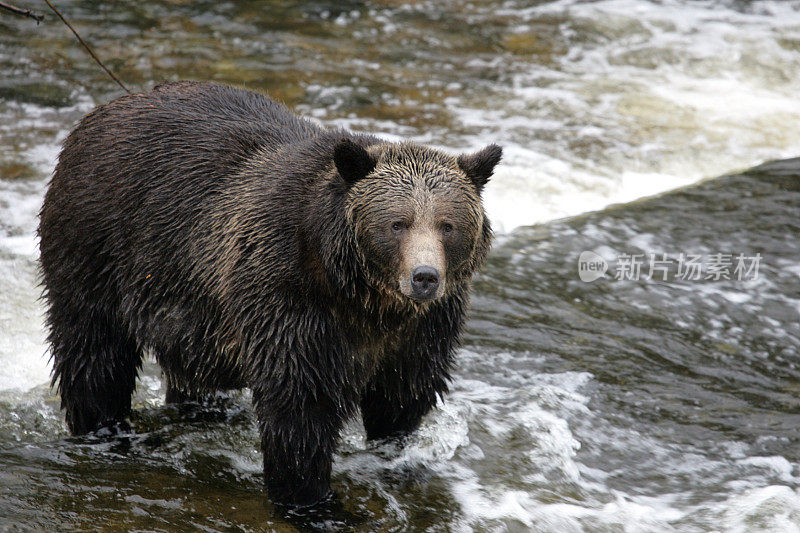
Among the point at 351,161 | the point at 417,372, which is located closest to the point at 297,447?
the point at 417,372

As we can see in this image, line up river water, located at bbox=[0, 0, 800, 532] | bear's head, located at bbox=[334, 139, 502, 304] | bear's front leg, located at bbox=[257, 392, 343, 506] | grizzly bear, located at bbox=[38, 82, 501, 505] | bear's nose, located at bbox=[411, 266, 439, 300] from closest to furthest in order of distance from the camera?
bear's nose, located at bbox=[411, 266, 439, 300] → bear's head, located at bbox=[334, 139, 502, 304] → grizzly bear, located at bbox=[38, 82, 501, 505] → bear's front leg, located at bbox=[257, 392, 343, 506] → river water, located at bbox=[0, 0, 800, 532]

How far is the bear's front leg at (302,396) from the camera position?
17.8 ft

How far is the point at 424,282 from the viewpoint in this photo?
15.8ft

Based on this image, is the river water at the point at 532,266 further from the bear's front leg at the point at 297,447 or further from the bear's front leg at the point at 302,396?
the bear's front leg at the point at 302,396

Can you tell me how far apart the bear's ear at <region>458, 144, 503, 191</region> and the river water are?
2237 millimetres

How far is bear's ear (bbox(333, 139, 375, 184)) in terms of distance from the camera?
5.07 meters

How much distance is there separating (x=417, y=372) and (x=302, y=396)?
83 cm

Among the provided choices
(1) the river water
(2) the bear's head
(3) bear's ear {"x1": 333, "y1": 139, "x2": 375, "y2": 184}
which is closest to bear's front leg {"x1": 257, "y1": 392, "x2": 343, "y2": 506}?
(1) the river water

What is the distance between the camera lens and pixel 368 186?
16.9ft

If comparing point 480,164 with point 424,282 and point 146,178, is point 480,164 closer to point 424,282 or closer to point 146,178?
point 424,282

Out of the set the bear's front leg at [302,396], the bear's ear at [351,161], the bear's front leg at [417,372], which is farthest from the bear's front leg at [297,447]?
the bear's ear at [351,161]

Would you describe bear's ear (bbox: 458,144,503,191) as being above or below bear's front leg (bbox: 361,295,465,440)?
above

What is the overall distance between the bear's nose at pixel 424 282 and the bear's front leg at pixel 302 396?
0.80 meters

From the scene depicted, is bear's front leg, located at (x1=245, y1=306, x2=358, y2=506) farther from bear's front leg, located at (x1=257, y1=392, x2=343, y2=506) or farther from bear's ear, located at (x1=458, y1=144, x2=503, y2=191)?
bear's ear, located at (x1=458, y1=144, x2=503, y2=191)
